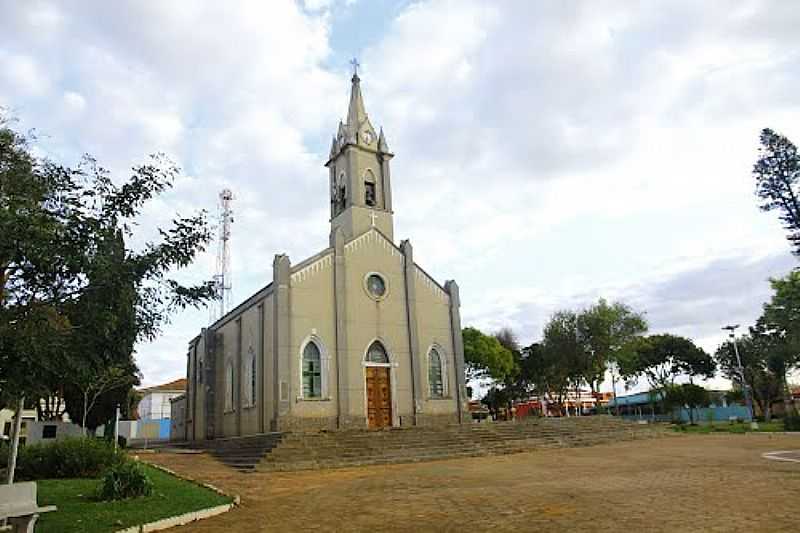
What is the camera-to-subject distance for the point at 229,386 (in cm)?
3164

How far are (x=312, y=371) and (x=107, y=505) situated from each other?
1614 cm

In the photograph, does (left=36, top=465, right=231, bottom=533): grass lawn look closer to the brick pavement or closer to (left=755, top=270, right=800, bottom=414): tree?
the brick pavement

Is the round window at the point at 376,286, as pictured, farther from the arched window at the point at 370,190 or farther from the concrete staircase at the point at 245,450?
the concrete staircase at the point at 245,450

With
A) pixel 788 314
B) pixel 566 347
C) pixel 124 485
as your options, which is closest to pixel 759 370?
pixel 788 314

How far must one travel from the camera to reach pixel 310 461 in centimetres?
1936

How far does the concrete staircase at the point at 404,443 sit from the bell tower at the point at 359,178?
1124cm

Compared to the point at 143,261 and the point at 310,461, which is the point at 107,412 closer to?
the point at 310,461

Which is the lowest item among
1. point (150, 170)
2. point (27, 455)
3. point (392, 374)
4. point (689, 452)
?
point (689, 452)

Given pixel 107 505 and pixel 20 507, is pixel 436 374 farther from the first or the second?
pixel 20 507

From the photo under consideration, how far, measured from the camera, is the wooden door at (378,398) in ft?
91.1

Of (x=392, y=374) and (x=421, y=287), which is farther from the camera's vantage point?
(x=421, y=287)

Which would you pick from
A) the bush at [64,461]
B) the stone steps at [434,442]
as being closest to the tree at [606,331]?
the stone steps at [434,442]

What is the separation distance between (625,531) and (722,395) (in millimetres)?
83405

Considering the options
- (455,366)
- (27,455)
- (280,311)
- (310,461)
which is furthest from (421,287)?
(27,455)
